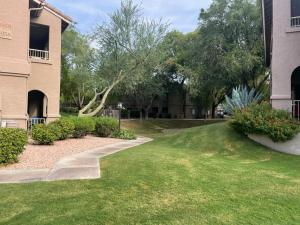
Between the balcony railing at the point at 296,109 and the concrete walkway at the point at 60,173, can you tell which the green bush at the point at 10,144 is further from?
the balcony railing at the point at 296,109

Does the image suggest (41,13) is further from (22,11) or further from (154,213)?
(154,213)

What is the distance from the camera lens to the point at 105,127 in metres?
20.0

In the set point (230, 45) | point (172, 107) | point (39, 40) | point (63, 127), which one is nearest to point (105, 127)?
point (63, 127)

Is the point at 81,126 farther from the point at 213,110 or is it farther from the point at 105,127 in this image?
the point at 213,110

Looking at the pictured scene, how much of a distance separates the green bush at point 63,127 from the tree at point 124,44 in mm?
6570

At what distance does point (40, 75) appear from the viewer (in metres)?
18.3

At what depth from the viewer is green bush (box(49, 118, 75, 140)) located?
51.0 feet

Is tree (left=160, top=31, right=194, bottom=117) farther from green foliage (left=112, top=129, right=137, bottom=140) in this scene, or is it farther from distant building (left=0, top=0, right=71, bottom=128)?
distant building (left=0, top=0, right=71, bottom=128)

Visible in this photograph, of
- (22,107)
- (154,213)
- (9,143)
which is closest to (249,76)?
(22,107)

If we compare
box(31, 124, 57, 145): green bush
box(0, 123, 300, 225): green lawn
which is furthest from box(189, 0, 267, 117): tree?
box(0, 123, 300, 225): green lawn

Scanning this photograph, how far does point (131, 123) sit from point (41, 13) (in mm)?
19820

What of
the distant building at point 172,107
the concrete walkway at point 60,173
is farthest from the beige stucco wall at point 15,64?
the distant building at point 172,107

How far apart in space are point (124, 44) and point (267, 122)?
13.8 meters

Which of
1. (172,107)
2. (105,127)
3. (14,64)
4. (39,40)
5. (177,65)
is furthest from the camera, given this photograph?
(172,107)
